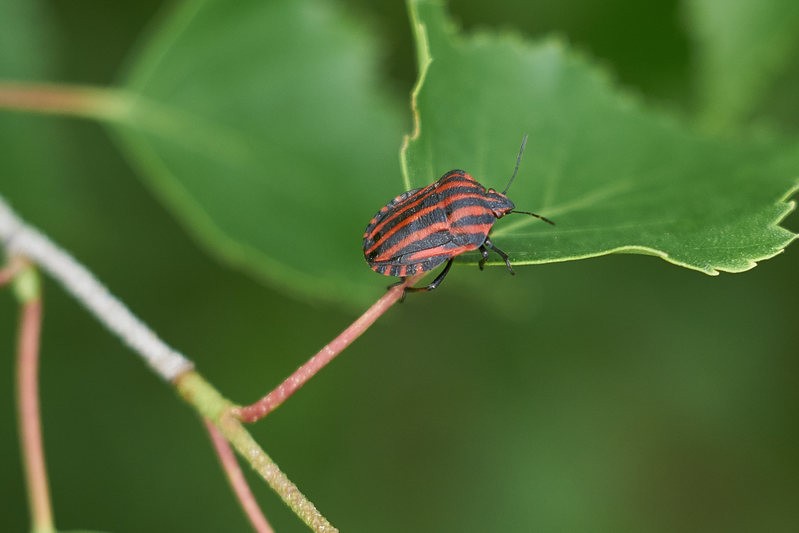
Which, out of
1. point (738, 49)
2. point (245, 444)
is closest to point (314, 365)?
point (245, 444)

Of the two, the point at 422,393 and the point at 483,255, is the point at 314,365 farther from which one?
the point at 422,393

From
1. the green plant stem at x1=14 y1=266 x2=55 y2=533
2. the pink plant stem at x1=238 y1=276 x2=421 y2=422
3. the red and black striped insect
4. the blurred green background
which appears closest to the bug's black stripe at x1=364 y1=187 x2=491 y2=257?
the red and black striped insect

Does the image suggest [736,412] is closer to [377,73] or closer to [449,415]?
[449,415]

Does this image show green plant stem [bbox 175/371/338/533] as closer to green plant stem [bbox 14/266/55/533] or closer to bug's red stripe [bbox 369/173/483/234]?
green plant stem [bbox 14/266/55/533]

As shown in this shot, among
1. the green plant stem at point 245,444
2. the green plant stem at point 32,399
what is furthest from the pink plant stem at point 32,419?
the green plant stem at point 245,444

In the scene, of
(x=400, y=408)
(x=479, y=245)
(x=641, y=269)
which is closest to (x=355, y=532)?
(x=400, y=408)
